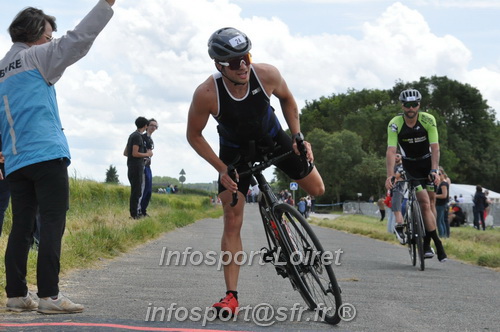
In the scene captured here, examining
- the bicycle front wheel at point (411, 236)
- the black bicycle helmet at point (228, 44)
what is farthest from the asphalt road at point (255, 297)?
the black bicycle helmet at point (228, 44)

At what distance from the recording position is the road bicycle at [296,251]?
5.81 m

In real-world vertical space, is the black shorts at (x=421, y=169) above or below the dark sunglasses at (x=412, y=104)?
below

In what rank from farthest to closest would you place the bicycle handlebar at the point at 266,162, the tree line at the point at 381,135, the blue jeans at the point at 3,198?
1. the tree line at the point at 381,135
2. the blue jeans at the point at 3,198
3. the bicycle handlebar at the point at 266,162

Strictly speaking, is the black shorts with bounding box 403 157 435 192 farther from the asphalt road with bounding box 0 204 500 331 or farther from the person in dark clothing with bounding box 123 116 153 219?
the person in dark clothing with bounding box 123 116 153 219

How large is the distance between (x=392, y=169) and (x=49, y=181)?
21.2 ft

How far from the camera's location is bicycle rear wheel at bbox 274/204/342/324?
575cm

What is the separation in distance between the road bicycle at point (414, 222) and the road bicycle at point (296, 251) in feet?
15.5

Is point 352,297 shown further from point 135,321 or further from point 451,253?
point 451,253

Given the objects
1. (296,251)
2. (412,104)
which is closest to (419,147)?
(412,104)

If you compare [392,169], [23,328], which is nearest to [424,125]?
[392,169]

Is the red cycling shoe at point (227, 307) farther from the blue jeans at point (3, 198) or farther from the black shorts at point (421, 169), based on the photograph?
the black shorts at point (421, 169)

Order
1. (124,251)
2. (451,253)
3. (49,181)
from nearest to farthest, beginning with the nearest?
(49,181) < (124,251) < (451,253)

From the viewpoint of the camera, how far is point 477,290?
8555 mm

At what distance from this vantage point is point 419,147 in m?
11.2
